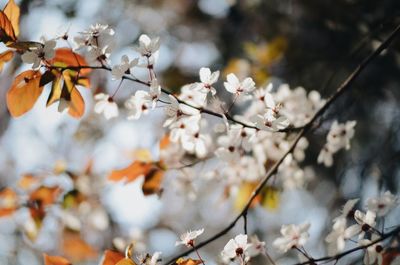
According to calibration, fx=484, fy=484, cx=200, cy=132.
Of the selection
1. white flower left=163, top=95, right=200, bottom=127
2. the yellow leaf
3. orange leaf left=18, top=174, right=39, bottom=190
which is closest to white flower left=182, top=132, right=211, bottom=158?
white flower left=163, top=95, right=200, bottom=127

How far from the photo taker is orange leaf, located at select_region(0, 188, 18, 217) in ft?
6.08

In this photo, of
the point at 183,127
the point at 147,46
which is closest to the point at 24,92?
the point at 147,46

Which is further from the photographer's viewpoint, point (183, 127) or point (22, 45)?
point (183, 127)

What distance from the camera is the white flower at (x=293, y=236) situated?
1.07 metres

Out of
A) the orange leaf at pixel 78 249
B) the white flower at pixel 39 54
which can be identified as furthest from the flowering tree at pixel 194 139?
the orange leaf at pixel 78 249

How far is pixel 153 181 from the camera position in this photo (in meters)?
1.40

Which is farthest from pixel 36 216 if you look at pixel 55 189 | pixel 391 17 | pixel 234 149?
pixel 391 17

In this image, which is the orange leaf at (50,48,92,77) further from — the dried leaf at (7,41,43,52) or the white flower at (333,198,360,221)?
the white flower at (333,198,360,221)

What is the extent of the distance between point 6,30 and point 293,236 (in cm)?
75

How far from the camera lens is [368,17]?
6.17 ft

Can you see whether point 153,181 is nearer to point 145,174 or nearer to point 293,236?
point 145,174

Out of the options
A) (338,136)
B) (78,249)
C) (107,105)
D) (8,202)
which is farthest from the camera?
(78,249)

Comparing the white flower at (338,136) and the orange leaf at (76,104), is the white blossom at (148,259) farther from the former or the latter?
the white flower at (338,136)

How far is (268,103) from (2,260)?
2.10 m
